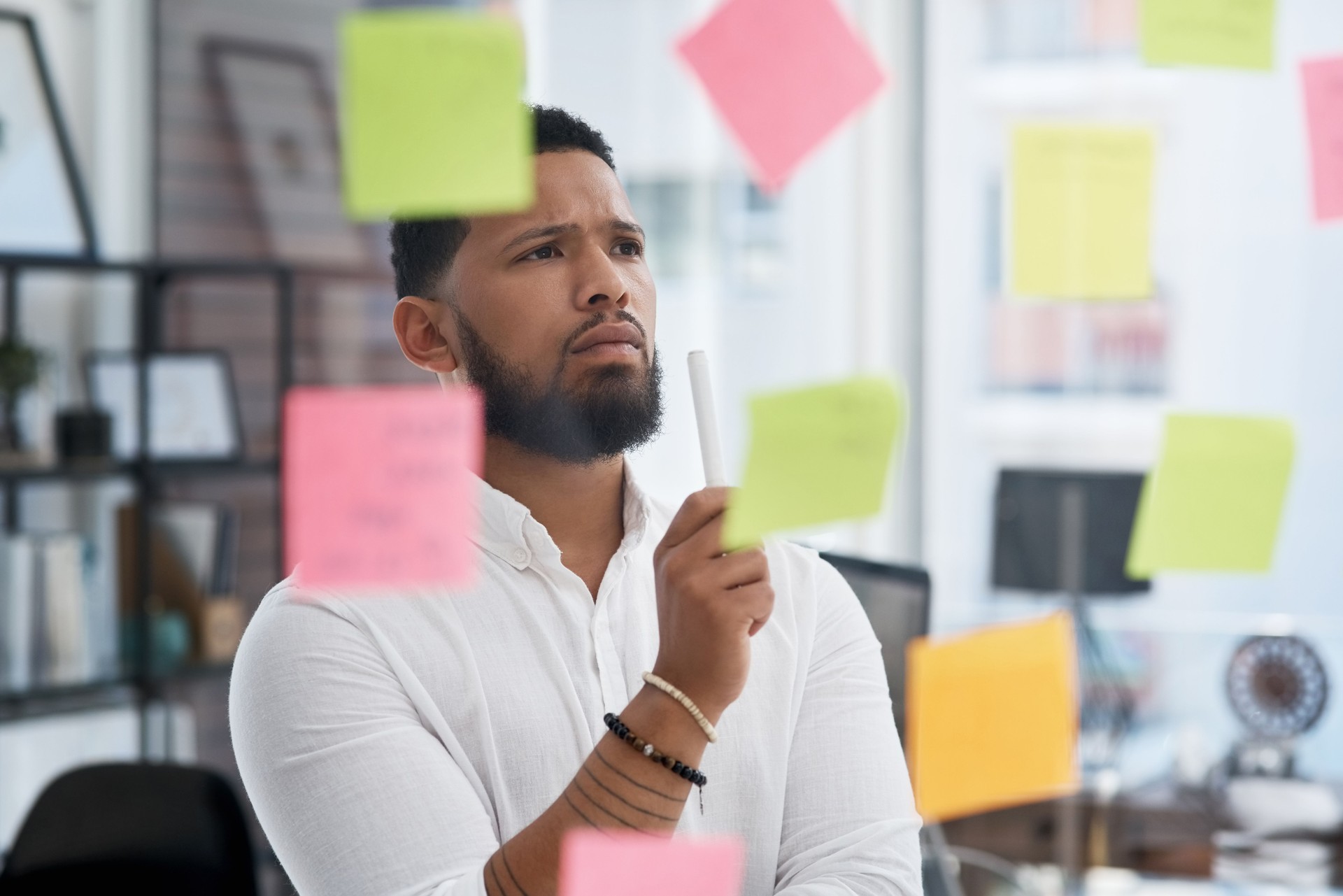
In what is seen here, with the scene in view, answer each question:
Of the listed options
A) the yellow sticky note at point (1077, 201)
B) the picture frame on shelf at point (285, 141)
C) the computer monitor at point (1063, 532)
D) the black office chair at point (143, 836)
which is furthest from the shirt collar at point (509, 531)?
the picture frame on shelf at point (285, 141)

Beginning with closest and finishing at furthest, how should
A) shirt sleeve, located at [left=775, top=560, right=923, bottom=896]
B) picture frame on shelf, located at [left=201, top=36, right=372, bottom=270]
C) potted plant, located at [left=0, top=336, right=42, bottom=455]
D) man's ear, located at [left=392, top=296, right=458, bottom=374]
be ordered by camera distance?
shirt sleeve, located at [left=775, top=560, right=923, bottom=896] → man's ear, located at [left=392, top=296, right=458, bottom=374] → potted plant, located at [left=0, top=336, right=42, bottom=455] → picture frame on shelf, located at [left=201, top=36, right=372, bottom=270]

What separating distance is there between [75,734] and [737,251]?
6.29ft

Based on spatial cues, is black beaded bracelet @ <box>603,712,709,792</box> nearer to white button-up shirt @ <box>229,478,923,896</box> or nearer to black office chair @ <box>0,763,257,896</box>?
white button-up shirt @ <box>229,478,923,896</box>

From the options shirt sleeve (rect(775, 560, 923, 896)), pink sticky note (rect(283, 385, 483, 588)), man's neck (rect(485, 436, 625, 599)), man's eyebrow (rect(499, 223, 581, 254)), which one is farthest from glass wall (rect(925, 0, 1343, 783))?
pink sticky note (rect(283, 385, 483, 588))

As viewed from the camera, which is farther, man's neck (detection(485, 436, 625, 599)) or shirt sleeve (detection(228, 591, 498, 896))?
man's neck (detection(485, 436, 625, 599))

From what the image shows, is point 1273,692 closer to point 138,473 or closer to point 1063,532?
point 1063,532

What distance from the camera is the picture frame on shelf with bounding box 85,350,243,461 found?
3.06m

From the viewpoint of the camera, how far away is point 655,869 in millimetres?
549

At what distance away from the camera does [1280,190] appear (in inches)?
108

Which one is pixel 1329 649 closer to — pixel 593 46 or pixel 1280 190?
pixel 1280 190

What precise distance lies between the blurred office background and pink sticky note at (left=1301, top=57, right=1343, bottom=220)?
1.68m

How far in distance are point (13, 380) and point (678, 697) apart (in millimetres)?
2466

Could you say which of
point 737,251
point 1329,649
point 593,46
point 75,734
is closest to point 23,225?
point 75,734

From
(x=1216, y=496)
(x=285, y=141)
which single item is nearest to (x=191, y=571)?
(x=285, y=141)
